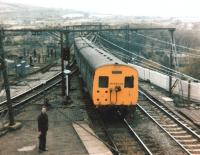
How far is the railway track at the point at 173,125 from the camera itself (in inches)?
626

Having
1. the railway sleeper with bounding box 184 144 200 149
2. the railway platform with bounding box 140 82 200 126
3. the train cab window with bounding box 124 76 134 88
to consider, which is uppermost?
the train cab window with bounding box 124 76 134 88

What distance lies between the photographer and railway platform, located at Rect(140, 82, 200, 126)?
20.4 m

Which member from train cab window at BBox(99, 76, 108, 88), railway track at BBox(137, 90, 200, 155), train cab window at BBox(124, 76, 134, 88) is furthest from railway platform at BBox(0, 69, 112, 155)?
railway track at BBox(137, 90, 200, 155)

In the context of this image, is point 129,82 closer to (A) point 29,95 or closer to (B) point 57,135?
(B) point 57,135

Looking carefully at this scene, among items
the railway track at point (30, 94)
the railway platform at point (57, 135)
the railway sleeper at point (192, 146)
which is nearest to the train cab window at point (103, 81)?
the railway platform at point (57, 135)

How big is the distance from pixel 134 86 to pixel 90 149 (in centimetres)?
503

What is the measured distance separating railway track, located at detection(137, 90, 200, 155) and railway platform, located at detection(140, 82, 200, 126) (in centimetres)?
45

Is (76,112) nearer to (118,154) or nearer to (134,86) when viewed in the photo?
(134,86)

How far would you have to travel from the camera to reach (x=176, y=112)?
21.5m

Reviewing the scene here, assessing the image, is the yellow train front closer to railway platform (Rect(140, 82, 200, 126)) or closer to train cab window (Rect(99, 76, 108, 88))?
train cab window (Rect(99, 76, 108, 88))

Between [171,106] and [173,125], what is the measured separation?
423 cm

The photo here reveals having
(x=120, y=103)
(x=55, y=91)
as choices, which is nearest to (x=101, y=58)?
(x=120, y=103)

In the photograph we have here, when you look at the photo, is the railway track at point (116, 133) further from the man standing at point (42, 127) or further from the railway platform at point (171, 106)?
the railway platform at point (171, 106)

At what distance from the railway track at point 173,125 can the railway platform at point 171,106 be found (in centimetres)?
45
